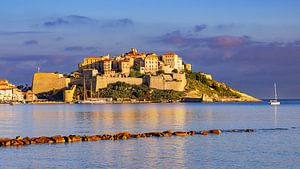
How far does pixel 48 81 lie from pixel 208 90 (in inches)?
1064

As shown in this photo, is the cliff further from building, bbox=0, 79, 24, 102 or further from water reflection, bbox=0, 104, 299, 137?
water reflection, bbox=0, 104, 299, 137

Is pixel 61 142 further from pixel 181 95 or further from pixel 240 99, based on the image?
pixel 240 99

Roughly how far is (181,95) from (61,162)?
72.4 m

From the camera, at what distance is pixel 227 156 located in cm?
1541

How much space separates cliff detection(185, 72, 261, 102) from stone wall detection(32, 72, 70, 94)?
764 inches

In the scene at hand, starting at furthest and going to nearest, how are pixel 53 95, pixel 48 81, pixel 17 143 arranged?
pixel 53 95, pixel 48 81, pixel 17 143

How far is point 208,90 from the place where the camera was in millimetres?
93750

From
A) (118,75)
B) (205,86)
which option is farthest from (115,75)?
(205,86)

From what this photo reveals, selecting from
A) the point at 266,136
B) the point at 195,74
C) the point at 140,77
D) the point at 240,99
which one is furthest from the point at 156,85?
the point at 266,136

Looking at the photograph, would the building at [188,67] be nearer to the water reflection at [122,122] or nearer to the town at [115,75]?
the town at [115,75]

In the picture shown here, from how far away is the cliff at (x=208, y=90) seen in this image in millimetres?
88812

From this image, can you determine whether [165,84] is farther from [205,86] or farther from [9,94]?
[9,94]

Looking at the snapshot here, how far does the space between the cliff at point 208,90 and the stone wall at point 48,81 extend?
1941 cm

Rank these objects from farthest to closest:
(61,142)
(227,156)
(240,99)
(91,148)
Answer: (240,99) < (61,142) < (91,148) < (227,156)
